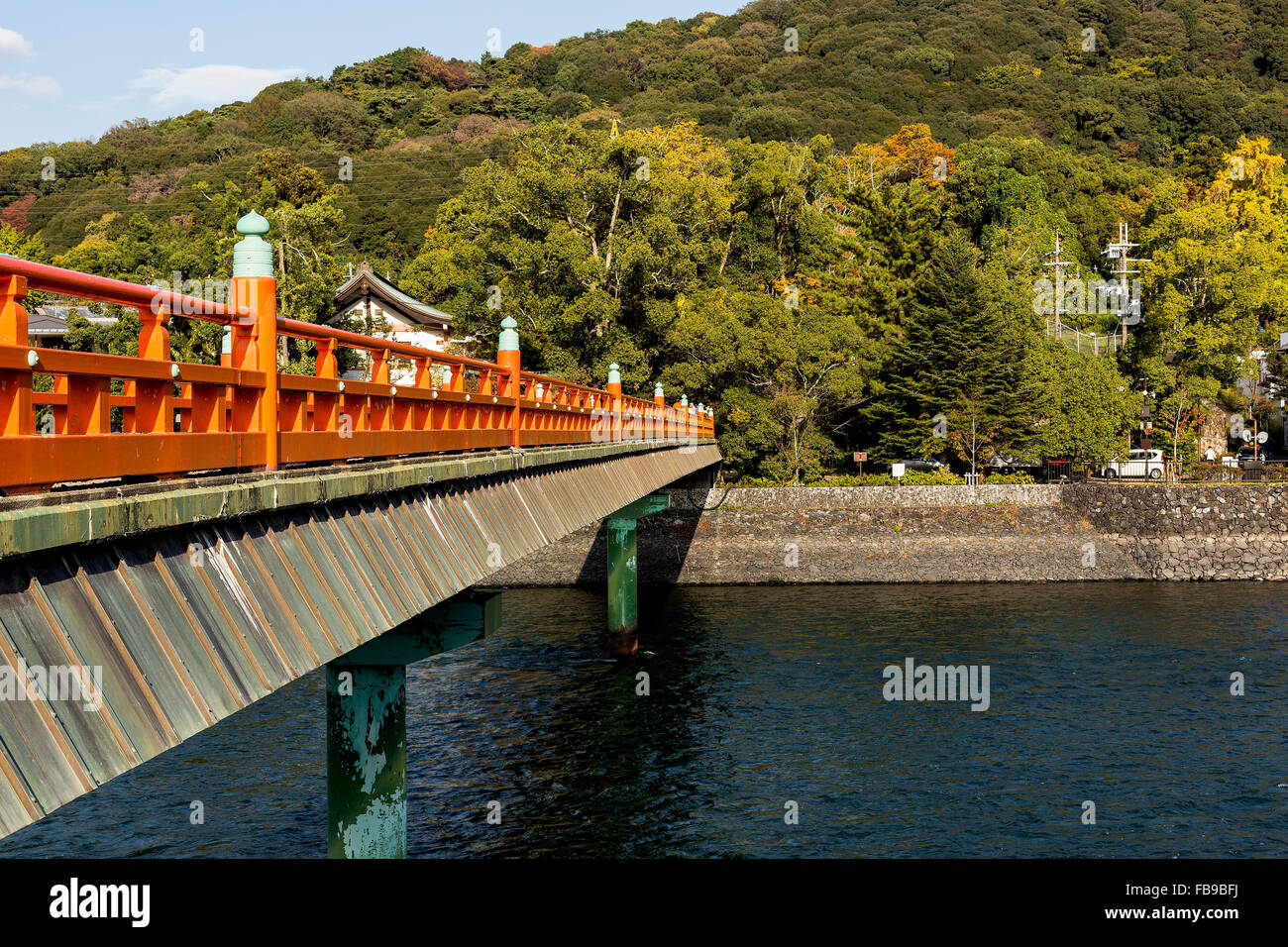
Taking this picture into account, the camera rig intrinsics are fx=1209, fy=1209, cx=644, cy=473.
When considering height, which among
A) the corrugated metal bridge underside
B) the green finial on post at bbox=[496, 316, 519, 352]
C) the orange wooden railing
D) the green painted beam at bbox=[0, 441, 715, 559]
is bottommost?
the corrugated metal bridge underside

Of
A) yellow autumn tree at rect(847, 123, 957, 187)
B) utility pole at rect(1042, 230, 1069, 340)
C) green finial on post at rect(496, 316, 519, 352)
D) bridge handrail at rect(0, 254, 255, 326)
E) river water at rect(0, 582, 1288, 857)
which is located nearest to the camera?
bridge handrail at rect(0, 254, 255, 326)

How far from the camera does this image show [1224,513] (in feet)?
178

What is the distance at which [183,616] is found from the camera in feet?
22.4

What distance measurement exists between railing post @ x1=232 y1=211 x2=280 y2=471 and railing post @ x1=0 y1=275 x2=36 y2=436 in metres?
2.69

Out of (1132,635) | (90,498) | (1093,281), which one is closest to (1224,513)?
(1132,635)

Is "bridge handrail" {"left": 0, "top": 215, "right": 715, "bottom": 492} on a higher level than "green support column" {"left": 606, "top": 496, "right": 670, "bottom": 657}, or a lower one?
higher

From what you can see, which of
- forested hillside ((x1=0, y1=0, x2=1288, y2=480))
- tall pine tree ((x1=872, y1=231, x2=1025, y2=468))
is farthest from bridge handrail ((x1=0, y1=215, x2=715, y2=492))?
tall pine tree ((x1=872, y1=231, x2=1025, y2=468))

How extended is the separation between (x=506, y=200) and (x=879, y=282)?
2515cm

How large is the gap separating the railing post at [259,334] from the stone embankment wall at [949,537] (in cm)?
4697

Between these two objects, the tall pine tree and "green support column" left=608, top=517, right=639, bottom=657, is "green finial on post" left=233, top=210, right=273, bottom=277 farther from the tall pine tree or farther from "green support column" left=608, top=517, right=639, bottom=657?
the tall pine tree

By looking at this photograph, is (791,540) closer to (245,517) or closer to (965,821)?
(965,821)

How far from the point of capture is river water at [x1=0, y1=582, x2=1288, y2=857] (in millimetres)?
20781

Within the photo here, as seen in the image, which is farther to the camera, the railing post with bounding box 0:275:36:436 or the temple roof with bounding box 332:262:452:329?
the temple roof with bounding box 332:262:452:329

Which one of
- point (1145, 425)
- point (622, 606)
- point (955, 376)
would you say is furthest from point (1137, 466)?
point (622, 606)
